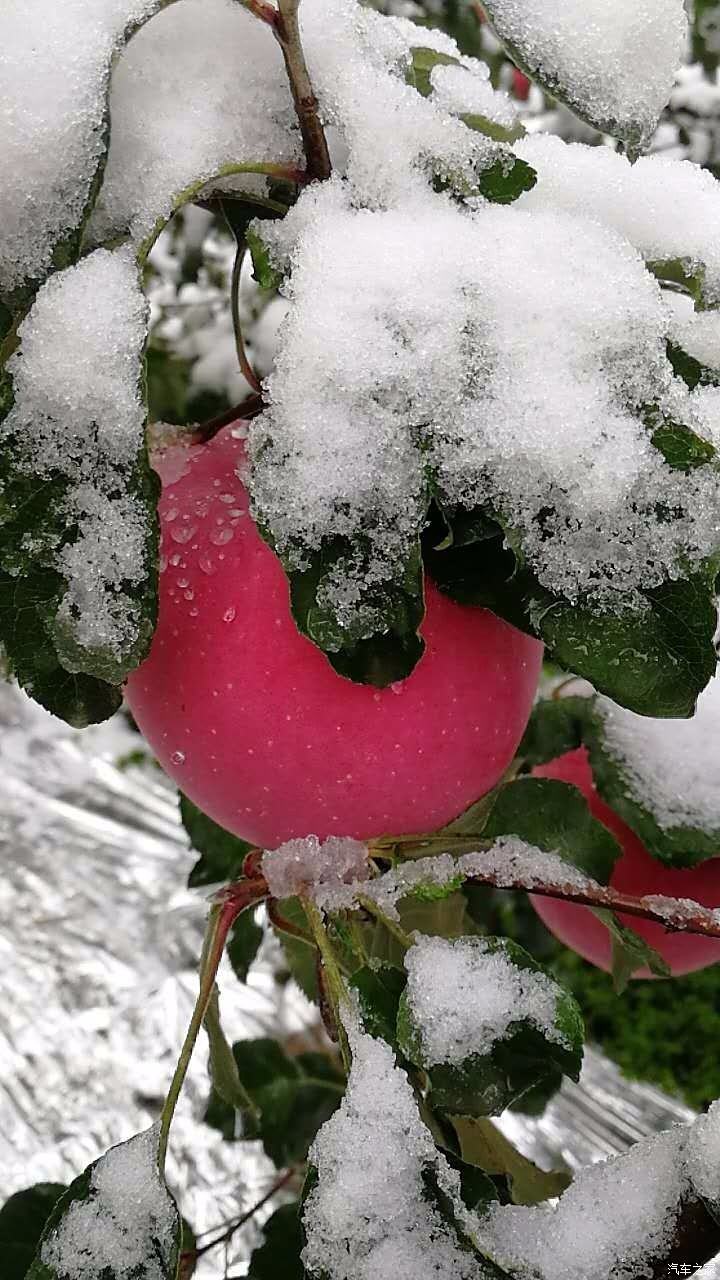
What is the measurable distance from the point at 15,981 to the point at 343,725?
83 centimetres

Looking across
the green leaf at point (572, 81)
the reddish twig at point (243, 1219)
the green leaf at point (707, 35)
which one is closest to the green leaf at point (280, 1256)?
the reddish twig at point (243, 1219)

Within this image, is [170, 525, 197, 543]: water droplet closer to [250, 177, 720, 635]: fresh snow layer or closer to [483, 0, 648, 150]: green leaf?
[250, 177, 720, 635]: fresh snow layer

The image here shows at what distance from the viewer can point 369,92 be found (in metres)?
0.40

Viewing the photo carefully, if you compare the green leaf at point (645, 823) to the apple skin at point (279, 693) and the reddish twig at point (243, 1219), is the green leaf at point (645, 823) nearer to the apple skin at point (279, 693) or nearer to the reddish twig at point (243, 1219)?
the apple skin at point (279, 693)

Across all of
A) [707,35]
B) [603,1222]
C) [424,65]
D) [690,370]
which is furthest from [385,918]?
[707,35]

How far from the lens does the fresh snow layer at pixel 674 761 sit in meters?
0.60

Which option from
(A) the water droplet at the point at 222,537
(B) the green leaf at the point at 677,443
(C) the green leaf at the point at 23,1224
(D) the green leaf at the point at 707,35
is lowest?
(C) the green leaf at the point at 23,1224

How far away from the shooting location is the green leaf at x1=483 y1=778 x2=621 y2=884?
22.9 inches

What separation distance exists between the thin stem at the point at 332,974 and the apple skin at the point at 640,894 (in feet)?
0.75

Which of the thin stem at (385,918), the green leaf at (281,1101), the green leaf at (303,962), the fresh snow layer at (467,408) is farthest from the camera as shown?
the green leaf at (281,1101)

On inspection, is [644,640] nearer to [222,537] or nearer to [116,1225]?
[222,537]

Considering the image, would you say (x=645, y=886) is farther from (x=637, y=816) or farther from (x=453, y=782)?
(x=453, y=782)

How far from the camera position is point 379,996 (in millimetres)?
465

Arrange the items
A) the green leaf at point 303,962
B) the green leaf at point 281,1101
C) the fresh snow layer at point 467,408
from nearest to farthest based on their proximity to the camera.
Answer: the fresh snow layer at point 467,408
the green leaf at point 303,962
the green leaf at point 281,1101
